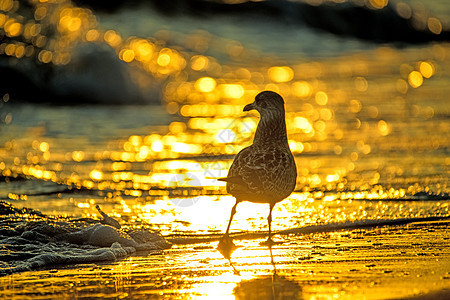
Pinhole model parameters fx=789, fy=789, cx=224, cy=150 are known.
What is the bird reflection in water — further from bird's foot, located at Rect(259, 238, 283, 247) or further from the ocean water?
bird's foot, located at Rect(259, 238, 283, 247)

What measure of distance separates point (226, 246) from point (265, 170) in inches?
32.8

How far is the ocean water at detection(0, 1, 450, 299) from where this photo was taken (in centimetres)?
667

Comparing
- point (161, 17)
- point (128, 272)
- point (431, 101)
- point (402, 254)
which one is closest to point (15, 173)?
point (128, 272)

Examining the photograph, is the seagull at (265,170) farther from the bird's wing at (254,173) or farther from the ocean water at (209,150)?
the ocean water at (209,150)

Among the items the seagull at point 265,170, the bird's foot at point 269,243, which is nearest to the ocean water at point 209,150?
the bird's foot at point 269,243

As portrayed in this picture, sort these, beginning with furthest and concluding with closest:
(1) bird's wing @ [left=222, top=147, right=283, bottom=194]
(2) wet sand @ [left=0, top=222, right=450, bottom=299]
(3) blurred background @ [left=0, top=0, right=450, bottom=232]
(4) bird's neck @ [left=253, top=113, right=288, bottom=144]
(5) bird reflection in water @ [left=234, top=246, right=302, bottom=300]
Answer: (3) blurred background @ [left=0, top=0, right=450, bottom=232] < (4) bird's neck @ [left=253, top=113, right=288, bottom=144] < (1) bird's wing @ [left=222, top=147, right=283, bottom=194] < (2) wet sand @ [left=0, top=222, right=450, bottom=299] < (5) bird reflection in water @ [left=234, top=246, right=302, bottom=300]

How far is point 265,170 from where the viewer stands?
7.73m

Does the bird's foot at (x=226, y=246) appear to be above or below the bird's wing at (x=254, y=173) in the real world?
below

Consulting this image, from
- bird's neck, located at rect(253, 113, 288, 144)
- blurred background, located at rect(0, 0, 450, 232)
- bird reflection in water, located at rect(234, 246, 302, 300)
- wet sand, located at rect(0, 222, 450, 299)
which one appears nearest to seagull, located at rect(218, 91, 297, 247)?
bird's neck, located at rect(253, 113, 288, 144)

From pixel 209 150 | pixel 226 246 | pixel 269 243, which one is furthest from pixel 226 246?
pixel 209 150

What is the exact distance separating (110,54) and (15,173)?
35.6 ft

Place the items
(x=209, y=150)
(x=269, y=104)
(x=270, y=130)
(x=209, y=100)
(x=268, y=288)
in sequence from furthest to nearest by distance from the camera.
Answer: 1. (x=209, y=100)
2. (x=209, y=150)
3. (x=269, y=104)
4. (x=270, y=130)
5. (x=268, y=288)

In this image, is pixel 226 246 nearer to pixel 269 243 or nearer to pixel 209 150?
pixel 269 243

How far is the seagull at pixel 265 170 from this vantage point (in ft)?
25.2
